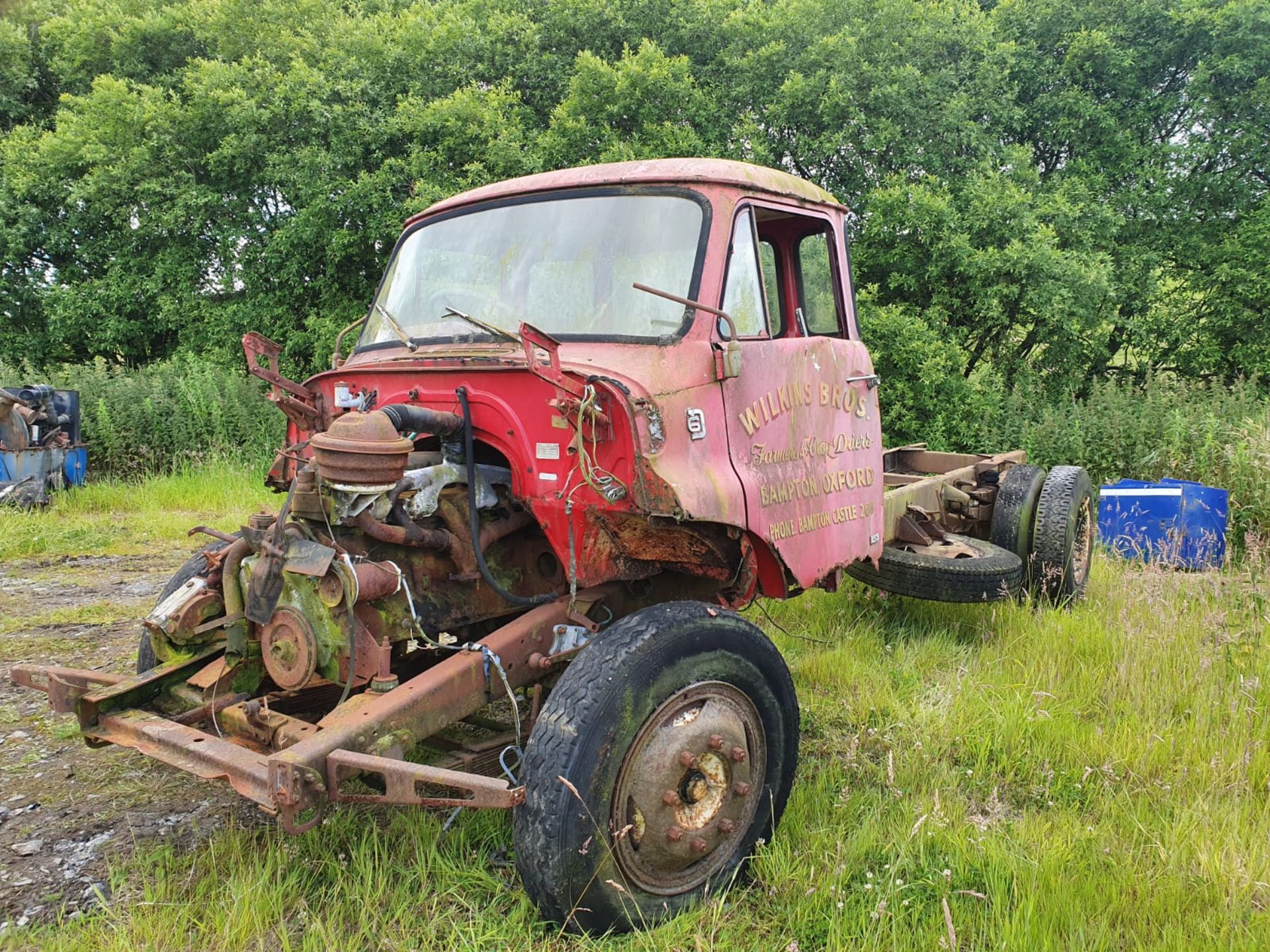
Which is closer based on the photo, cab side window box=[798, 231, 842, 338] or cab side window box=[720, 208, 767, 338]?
cab side window box=[720, 208, 767, 338]

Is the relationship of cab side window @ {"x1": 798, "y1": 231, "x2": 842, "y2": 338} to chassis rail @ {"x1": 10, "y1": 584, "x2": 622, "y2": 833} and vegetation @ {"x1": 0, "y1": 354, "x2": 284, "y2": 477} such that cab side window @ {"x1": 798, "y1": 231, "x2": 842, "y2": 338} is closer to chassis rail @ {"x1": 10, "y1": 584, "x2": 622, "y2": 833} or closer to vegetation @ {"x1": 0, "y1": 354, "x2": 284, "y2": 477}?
chassis rail @ {"x1": 10, "y1": 584, "x2": 622, "y2": 833}

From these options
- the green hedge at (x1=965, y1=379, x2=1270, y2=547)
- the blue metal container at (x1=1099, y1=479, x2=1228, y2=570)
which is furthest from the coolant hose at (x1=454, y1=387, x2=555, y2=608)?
the green hedge at (x1=965, y1=379, x2=1270, y2=547)

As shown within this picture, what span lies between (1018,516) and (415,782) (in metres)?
4.64

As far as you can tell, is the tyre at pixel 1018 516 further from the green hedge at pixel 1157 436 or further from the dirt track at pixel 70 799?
the dirt track at pixel 70 799

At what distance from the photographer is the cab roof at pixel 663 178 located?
10.9ft

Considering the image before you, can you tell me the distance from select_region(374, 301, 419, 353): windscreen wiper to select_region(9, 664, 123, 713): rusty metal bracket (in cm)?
157

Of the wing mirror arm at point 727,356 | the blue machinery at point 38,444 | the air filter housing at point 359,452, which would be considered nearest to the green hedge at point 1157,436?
the wing mirror arm at point 727,356

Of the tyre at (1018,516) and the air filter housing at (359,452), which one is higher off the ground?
the air filter housing at (359,452)

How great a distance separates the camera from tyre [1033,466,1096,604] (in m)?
5.67

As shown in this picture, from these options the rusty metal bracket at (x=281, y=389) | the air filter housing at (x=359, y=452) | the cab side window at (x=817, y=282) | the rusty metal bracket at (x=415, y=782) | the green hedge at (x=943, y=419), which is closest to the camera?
the rusty metal bracket at (x=415, y=782)

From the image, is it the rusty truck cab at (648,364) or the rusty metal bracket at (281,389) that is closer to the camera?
the rusty truck cab at (648,364)

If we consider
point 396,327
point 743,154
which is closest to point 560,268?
point 396,327

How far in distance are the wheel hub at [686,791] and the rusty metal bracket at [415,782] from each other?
1.23 feet

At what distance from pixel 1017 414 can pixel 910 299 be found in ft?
6.81
